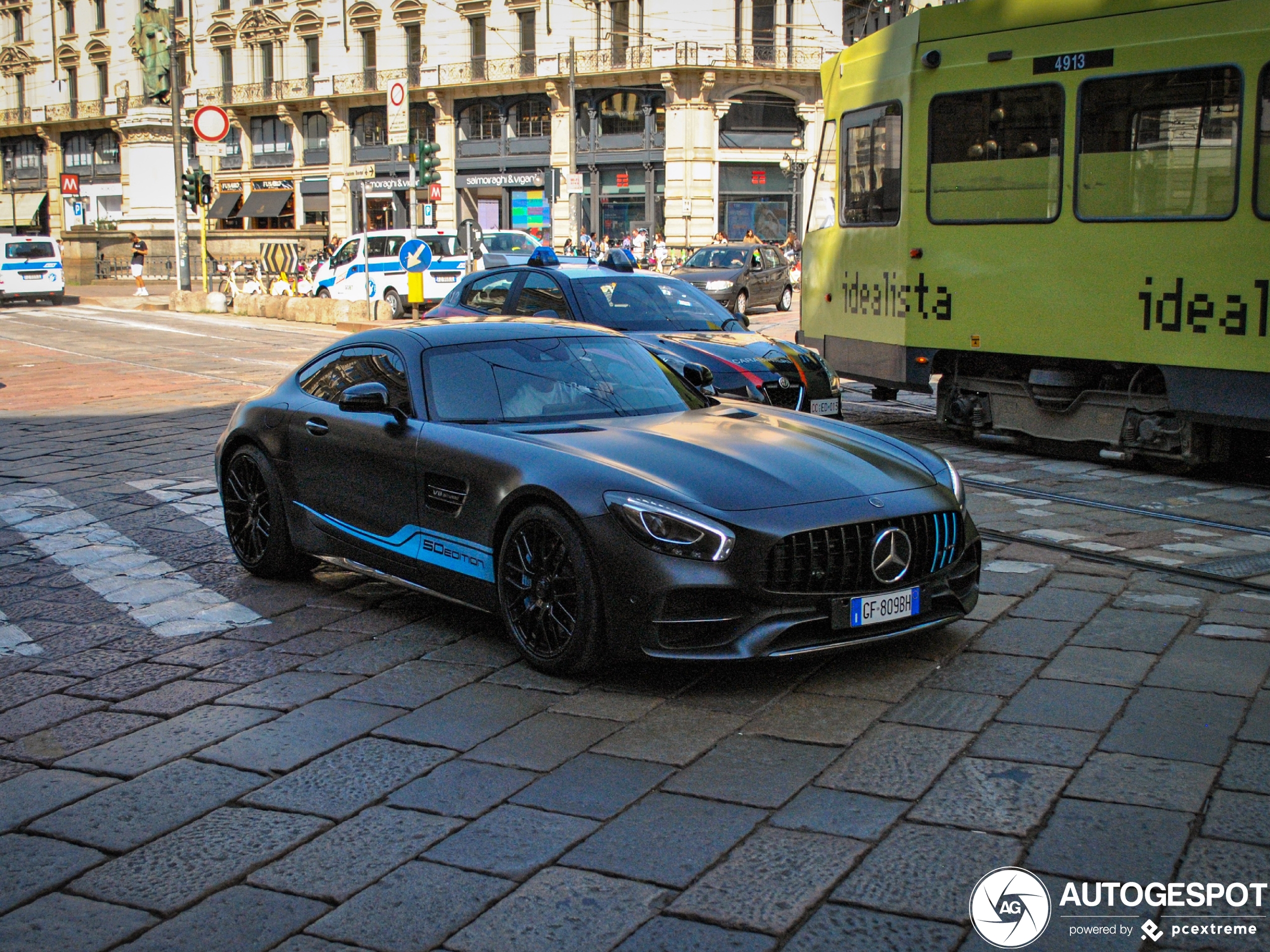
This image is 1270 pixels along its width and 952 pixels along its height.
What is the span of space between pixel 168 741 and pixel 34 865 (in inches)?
36.9

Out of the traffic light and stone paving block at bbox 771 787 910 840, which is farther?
the traffic light

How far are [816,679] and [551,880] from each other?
178cm

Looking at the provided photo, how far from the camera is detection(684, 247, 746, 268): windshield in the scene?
92.9 ft

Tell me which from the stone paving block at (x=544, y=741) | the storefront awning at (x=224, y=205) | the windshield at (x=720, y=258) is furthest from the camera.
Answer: the storefront awning at (x=224, y=205)

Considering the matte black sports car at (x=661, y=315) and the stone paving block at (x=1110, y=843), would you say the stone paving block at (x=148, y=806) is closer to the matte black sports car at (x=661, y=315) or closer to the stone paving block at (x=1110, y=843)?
the stone paving block at (x=1110, y=843)

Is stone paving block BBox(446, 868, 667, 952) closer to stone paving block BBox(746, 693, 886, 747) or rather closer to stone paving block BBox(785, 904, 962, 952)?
stone paving block BBox(785, 904, 962, 952)

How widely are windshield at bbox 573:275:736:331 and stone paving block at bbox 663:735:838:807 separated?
7143 millimetres

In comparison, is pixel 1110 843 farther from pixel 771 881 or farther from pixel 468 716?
pixel 468 716

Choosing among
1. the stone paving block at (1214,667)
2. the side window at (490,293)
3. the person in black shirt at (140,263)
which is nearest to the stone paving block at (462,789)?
the stone paving block at (1214,667)

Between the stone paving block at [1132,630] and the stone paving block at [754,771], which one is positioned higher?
the stone paving block at [1132,630]

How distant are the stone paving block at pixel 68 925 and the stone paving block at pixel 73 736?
3.51 feet

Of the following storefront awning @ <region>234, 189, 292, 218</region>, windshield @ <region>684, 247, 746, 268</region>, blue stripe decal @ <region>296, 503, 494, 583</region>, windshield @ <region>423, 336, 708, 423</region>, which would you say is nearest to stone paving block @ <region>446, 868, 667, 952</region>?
blue stripe decal @ <region>296, 503, 494, 583</region>

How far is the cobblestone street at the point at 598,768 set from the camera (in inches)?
130

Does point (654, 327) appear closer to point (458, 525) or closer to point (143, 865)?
point (458, 525)
